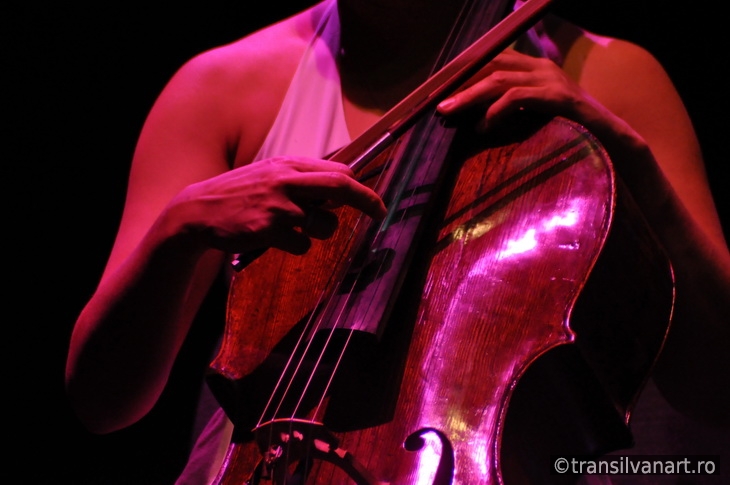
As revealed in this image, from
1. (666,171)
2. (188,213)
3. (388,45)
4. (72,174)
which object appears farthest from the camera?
(72,174)

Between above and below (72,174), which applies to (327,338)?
above

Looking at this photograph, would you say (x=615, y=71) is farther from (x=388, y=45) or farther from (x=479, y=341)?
(x=479, y=341)

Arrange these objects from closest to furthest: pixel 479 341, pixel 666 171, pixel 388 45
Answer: pixel 479 341 < pixel 666 171 < pixel 388 45

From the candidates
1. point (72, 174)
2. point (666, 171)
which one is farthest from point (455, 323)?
point (72, 174)

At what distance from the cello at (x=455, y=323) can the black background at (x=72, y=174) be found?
0.90m

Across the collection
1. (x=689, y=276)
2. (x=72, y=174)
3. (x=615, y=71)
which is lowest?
(x=72, y=174)

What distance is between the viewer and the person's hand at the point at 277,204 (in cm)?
64

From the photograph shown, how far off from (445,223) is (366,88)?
39cm

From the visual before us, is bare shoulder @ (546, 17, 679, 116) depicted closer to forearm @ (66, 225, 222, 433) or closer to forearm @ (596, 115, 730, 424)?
forearm @ (596, 115, 730, 424)

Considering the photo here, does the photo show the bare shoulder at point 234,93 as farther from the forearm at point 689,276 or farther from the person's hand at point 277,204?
the forearm at point 689,276

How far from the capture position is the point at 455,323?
24.1 inches

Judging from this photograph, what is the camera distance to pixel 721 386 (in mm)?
→ 823

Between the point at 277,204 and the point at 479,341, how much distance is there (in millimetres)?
207

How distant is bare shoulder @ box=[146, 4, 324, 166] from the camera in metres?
0.99
